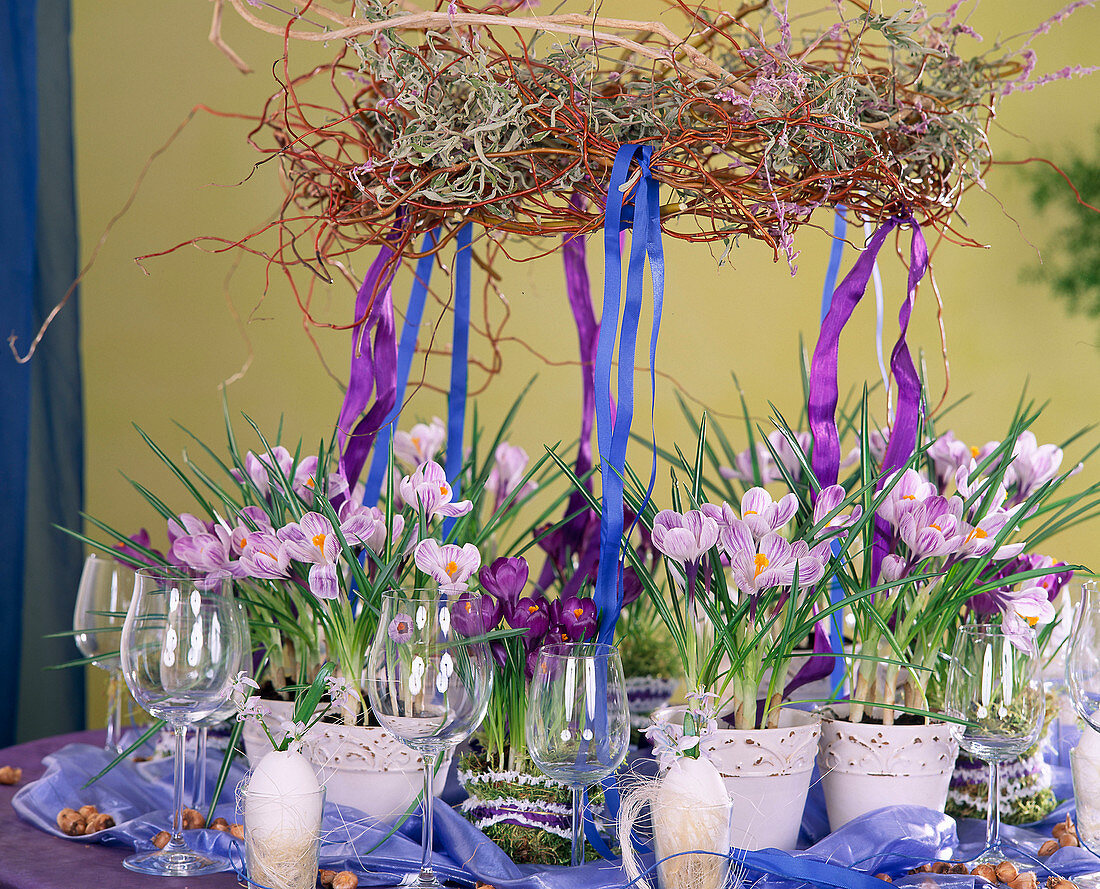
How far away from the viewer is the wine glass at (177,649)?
3.28 feet

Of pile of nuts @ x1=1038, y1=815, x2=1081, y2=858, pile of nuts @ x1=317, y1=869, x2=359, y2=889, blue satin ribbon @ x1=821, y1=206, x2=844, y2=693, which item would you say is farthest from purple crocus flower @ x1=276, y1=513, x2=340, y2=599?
pile of nuts @ x1=1038, y1=815, x2=1081, y2=858

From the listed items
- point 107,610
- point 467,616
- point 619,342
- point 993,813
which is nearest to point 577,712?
point 467,616

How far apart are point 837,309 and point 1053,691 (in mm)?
500

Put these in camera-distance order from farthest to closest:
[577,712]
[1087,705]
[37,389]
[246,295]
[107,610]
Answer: [246,295] < [37,389] < [107,610] < [1087,705] < [577,712]

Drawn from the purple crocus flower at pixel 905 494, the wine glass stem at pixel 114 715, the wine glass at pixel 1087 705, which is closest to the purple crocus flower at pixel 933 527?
the purple crocus flower at pixel 905 494

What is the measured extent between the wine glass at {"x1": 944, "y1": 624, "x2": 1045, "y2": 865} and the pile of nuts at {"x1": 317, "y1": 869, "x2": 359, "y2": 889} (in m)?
0.55

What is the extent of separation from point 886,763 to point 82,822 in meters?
0.78

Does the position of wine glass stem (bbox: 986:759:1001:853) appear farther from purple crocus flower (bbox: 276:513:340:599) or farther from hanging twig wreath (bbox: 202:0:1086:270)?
purple crocus flower (bbox: 276:513:340:599)

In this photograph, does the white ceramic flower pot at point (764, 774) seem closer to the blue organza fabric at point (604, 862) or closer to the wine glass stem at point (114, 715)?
the blue organza fabric at point (604, 862)

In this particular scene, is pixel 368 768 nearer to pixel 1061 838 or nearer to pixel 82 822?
pixel 82 822

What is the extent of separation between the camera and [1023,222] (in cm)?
280

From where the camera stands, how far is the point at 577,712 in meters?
0.86

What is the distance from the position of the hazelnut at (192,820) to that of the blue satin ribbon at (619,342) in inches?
18.0

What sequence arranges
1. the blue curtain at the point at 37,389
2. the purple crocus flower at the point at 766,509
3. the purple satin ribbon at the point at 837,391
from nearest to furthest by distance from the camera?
the purple crocus flower at the point at 766,509 → the purple satin ribbon at the point at 837,391 → the blue curtain at the point at 37,389
